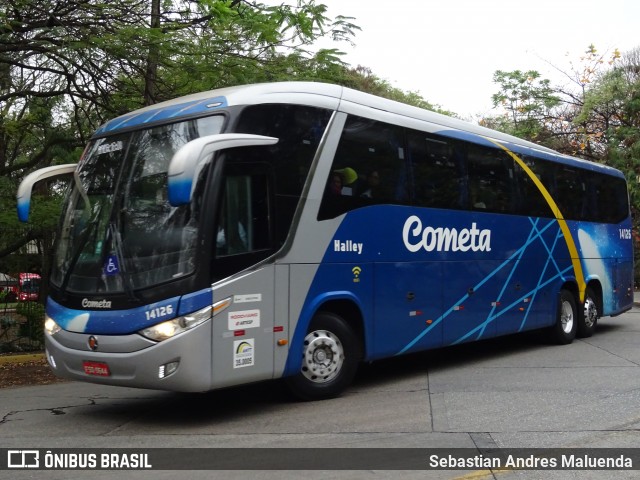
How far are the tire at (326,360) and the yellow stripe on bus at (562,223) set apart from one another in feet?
16.0

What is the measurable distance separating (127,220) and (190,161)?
141cm

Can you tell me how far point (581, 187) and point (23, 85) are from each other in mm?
12562

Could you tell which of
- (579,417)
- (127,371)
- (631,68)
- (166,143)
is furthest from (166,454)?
(631,68)

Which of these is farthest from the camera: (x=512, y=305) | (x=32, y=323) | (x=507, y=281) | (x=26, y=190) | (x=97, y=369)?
(x=32, y=323)

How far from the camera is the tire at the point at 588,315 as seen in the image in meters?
14.2

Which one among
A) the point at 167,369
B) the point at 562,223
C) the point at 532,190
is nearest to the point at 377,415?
the point at 167,369

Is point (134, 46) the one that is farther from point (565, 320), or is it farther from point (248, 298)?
point (565, 320)

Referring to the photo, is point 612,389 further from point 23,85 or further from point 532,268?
point 23,85

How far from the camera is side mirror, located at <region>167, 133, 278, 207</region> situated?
248 inches

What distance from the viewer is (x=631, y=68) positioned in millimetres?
28188

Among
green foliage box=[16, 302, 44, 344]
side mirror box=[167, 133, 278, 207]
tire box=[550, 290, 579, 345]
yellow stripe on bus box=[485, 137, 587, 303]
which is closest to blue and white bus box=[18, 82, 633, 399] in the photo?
side mirror box=[167, 133, 278, 207]

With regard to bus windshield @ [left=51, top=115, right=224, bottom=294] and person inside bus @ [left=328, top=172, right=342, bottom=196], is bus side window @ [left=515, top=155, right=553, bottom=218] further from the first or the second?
bus windshield @ [left=51, top=115, right=224, bottom=294]

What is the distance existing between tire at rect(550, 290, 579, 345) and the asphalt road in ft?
6.78

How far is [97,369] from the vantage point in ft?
23.7
